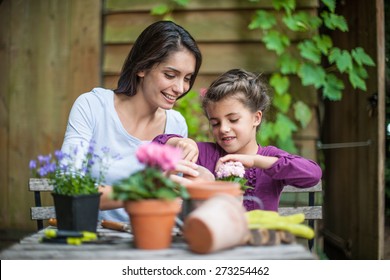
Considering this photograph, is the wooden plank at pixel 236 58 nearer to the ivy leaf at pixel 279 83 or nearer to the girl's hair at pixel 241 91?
the ivy leaf at pixel 279 83

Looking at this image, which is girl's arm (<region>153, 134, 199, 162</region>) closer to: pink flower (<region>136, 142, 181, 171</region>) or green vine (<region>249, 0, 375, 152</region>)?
pink flower (<region>136, 142, 181, 171</region>)

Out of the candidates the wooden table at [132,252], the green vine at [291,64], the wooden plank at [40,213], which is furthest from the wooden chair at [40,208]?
the green vine at [291,64]

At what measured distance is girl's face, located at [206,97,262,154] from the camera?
1.78 metres

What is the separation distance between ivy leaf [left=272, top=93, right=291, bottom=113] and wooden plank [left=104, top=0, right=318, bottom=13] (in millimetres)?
542

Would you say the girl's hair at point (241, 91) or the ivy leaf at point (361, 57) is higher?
the ivy leaf at point (361, 57)

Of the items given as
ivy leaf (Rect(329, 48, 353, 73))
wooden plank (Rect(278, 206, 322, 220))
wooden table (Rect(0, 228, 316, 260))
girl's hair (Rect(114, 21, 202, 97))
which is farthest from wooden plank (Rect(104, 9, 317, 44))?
wooden table (Rect(0, 228, 316, 260))

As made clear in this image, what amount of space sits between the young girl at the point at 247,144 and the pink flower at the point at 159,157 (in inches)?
21.9

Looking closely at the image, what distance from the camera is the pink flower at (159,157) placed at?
1.03 meters

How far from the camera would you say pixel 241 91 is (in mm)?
1858

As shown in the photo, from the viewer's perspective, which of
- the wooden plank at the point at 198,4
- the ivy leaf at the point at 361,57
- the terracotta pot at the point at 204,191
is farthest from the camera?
the wooden plank at the point at 198,4

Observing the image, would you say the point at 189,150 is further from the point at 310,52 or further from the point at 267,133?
the point at 310,52

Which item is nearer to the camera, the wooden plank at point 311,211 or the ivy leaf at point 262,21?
the wooden plank at point 311,211

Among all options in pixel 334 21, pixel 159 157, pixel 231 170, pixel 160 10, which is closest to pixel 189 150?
pixel 231 170

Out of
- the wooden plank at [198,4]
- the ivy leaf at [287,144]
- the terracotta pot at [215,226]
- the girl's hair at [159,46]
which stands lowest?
the terracotta pot at [215,226]
